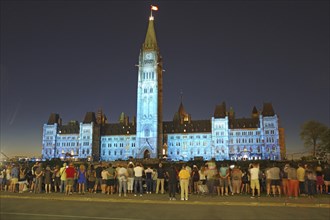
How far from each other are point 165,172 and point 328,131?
6824cm

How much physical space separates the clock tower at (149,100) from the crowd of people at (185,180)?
85205 millimetres

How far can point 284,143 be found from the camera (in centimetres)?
12581

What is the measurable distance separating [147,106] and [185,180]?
315ft

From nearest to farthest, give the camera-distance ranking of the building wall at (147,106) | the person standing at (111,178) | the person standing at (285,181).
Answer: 1. the person standing at (285,181)
2. the person standing at (111,178)
3. the building wall at (147,106)

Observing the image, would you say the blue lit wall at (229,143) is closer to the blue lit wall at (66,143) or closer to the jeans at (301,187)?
the blue lit wall at (66,143)

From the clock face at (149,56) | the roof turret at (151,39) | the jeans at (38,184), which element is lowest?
the jeans at (38,184)

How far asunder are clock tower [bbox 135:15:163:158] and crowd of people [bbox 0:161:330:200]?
8521 centimetres

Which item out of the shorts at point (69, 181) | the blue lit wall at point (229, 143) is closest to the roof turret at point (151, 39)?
the blue lit wall at point (229, 143)

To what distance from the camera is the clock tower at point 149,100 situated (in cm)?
11012

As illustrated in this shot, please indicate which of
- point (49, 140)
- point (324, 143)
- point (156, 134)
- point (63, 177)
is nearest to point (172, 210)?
point (63, 177)

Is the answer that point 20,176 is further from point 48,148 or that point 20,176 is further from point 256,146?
point 48,148

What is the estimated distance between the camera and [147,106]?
4491 inches

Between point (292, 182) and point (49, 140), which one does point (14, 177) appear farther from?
point (49, 140)

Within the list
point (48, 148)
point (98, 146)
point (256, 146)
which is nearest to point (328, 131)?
point (256, 146)
